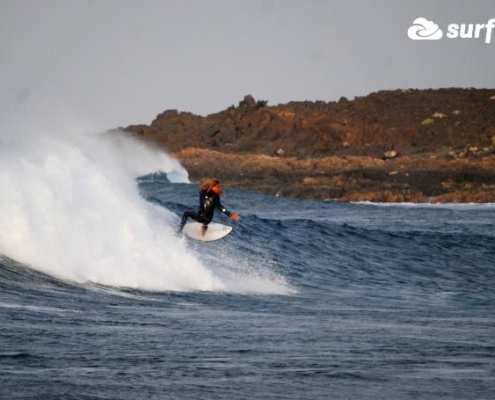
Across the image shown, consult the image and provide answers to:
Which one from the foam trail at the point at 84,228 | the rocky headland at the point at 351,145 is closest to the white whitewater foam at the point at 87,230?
the foam trail at the point at 84,228

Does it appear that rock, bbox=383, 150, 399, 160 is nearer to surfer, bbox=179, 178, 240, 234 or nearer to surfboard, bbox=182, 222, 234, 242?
surfboard, bbox=182, 222, 234, 242

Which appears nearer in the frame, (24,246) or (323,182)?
(24,246)

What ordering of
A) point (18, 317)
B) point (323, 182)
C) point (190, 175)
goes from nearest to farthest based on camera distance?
point (18, 317)
point (323, 182)
point (190, 175)

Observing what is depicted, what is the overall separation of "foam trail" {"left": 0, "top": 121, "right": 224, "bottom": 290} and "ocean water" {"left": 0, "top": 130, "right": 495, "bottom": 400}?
3cm

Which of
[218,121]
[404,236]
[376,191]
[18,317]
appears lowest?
[18,317]

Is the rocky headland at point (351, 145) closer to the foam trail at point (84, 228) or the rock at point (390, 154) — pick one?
the rock at point (390, 154)

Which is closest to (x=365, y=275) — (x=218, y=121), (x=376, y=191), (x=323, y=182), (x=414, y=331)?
(x=414, y=331)

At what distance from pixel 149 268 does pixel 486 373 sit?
791cm

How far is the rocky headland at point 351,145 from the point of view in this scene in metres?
61.0

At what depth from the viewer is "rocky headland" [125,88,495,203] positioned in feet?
200

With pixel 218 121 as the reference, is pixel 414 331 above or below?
below

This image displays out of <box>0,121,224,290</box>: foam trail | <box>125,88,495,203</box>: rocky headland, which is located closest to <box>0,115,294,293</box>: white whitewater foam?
<box>0,121,224,290</box>: foam trail

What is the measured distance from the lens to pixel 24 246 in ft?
55.8

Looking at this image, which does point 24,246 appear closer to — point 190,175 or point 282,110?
point 190,175
